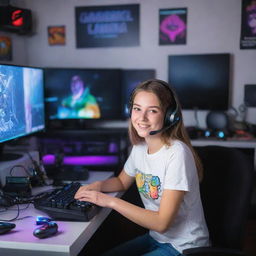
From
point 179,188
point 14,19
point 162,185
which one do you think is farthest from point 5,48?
point 179,188

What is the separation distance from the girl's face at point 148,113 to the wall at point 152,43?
6.08 ft

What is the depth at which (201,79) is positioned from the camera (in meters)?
3.07

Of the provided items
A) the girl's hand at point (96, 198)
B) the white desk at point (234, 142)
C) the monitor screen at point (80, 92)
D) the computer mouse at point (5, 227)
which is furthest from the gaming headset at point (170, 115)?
the monitor screen at point (80, 92)

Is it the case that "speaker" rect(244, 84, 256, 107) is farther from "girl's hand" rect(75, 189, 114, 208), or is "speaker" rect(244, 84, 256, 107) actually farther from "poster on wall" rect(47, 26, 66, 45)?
"girl's hand" rect(75, 189, 114, 208)

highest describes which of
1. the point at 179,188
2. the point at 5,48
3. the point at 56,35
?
the point at 56,35

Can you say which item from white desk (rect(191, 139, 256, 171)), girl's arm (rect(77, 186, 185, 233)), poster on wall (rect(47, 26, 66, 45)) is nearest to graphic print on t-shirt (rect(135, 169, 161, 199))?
girl's arm (rect(77, 186, 185, 233))

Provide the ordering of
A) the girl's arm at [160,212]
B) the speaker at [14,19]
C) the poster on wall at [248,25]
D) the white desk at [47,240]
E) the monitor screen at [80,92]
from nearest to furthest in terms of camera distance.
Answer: the white desk at [47,240], the girl's arm at [160,212], the speaker at [14,19], the poster on wall at [248,25], the monitor screen at [80,92]

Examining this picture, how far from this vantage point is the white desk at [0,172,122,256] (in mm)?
1019

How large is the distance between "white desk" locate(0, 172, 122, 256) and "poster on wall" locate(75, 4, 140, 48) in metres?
2.22

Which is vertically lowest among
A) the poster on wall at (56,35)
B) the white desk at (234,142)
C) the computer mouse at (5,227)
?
the white desk at (234,142)

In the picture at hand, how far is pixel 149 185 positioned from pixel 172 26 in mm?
2042

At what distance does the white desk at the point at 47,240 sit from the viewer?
1019 millimetres

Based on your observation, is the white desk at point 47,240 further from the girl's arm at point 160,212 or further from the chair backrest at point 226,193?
the chair backrest at point 226,193

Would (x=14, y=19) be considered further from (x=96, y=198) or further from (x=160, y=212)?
(x=160, y=212)
